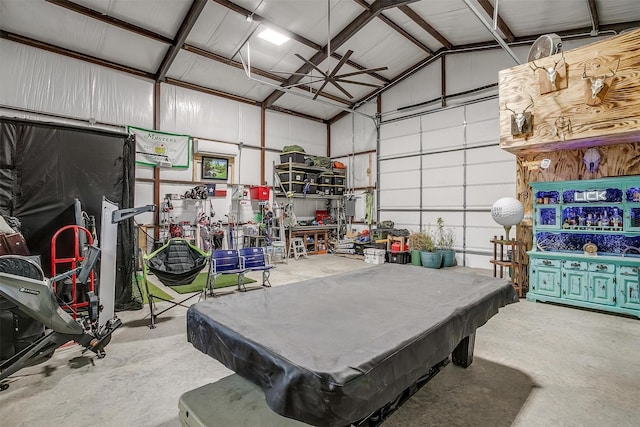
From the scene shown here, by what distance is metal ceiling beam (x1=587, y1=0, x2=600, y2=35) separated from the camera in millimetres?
4995

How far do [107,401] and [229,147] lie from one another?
6874mm

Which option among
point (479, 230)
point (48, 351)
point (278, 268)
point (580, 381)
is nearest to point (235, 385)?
point (48, 351)

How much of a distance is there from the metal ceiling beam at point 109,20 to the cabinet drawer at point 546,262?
7735 mm

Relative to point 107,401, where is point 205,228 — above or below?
above

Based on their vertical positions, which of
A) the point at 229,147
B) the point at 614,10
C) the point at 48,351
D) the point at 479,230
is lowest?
the point at 48,351

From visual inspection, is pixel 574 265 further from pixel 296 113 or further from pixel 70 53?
pixel 70 53

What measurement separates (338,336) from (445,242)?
7.06 metres

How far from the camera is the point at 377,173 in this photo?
929cm

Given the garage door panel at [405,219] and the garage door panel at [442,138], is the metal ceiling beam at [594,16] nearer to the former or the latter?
the garage door panel at [442,138]

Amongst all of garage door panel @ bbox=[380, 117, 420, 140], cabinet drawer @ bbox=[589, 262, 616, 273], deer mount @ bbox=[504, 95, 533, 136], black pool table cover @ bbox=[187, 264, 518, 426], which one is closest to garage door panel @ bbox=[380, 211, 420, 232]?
garage door panel @ bbox=[380, 117, 420, 140]

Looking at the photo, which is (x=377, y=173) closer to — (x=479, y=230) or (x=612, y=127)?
(x=479, y=230)

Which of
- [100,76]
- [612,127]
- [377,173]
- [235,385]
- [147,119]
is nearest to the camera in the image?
[235,385]

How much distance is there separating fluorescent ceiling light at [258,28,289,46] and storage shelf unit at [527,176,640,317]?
5522 millimetres

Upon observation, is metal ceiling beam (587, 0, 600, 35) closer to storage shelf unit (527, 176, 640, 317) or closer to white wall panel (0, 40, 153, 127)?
storage shelf unit (527, 176, 640, 317)
